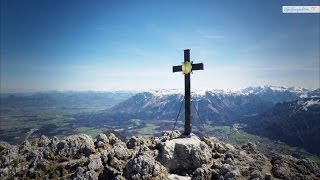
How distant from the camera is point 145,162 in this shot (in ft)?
75.9

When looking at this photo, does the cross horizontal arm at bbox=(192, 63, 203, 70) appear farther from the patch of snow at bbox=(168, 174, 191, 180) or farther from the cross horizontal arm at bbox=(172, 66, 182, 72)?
the patch of snow at bbox=(168, 174, 191, 180)

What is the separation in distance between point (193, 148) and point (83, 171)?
10242 millimetres

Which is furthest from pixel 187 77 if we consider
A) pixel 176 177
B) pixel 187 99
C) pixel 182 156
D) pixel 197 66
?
pixel 176 177

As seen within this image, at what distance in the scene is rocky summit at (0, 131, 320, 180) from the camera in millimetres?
23172

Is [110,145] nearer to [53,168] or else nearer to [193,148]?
[53,168]

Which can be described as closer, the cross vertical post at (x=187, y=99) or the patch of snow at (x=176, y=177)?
the patch of snow at (x=176, y=177)

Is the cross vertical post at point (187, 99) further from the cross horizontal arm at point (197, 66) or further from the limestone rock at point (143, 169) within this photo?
the limestone rock at point (143, 169)

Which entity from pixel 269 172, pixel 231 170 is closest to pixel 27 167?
pixel 231 170

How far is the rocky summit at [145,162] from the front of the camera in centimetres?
2317

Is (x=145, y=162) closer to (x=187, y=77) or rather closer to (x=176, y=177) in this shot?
(x=176, y=177)

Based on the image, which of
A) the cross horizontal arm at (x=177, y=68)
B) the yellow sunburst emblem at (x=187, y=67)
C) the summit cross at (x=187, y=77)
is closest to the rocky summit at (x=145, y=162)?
the summit cross at (x=187, y=77)

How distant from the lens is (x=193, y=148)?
86.0ft

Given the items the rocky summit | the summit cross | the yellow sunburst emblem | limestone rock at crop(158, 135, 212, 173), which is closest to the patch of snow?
the rocky summit

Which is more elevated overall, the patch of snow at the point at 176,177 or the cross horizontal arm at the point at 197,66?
the cross horizontal arm at the point at 197,66
